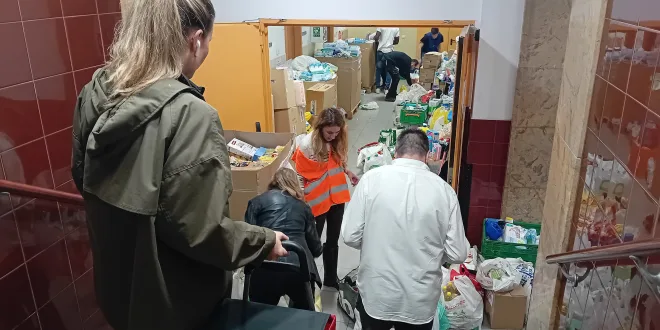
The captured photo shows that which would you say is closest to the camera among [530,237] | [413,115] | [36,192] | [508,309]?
[36,192]

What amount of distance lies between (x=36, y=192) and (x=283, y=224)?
125 cm

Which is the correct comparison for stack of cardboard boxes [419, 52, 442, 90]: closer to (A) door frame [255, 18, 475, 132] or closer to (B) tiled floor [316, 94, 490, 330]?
(B) tiled floor [316, 94, 490, 330]

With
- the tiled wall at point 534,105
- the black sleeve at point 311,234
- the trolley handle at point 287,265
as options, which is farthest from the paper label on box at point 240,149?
the trolley handle at point 287,265

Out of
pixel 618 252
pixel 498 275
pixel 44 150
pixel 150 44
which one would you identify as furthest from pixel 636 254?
pixel 44 150

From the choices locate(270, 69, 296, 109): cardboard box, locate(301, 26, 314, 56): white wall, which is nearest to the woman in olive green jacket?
locate(270, 69, 296, 109): cardboard box

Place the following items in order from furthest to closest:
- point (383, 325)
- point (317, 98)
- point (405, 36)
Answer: point (405, 36) < point (317, 98) < point (383, 325)

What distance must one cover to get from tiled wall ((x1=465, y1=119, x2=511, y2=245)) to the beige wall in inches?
341

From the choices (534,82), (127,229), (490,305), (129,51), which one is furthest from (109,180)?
(534,82)

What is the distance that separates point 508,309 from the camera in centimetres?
347

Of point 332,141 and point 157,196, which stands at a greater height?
point 157,196

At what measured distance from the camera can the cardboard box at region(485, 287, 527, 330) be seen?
11.3ft

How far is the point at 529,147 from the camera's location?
3.92 m

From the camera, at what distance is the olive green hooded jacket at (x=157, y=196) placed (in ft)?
4.12

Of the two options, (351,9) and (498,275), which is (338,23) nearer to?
(351,9)
